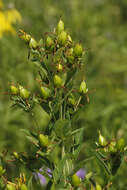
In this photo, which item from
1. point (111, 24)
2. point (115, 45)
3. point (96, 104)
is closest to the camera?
point (115, 45)

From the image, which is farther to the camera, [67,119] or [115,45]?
[115,45]

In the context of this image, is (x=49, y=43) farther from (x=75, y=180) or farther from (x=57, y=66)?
(x=75, y=180)

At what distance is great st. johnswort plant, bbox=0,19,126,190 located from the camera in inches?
34.7

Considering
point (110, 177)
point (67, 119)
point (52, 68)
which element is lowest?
point (110, 177)

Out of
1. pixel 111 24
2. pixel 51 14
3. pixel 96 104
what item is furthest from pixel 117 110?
pixel 111 24

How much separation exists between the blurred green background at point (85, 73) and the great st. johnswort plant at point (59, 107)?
0.73m

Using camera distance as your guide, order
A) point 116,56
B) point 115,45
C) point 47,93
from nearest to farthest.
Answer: point 47,93 < point 115,45 < point 116,56

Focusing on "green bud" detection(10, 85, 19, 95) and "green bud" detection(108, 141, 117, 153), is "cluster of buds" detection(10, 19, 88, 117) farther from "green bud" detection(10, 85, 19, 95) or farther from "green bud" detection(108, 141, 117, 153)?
"green bud" detection(108, 141, 117, 153)

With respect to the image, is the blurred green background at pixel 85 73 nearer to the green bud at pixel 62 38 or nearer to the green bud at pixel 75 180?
the green bud at pixel 75 180

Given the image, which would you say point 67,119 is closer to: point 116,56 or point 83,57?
point 83,57

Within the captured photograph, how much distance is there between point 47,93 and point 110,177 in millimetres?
325

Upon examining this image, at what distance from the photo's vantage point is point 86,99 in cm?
94

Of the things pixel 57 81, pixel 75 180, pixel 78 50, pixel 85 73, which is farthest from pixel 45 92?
pixel 85 73

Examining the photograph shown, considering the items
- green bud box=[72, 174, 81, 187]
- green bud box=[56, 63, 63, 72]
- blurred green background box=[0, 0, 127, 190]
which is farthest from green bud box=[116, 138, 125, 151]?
blurred green background box=[0, 0, 127, 190]
